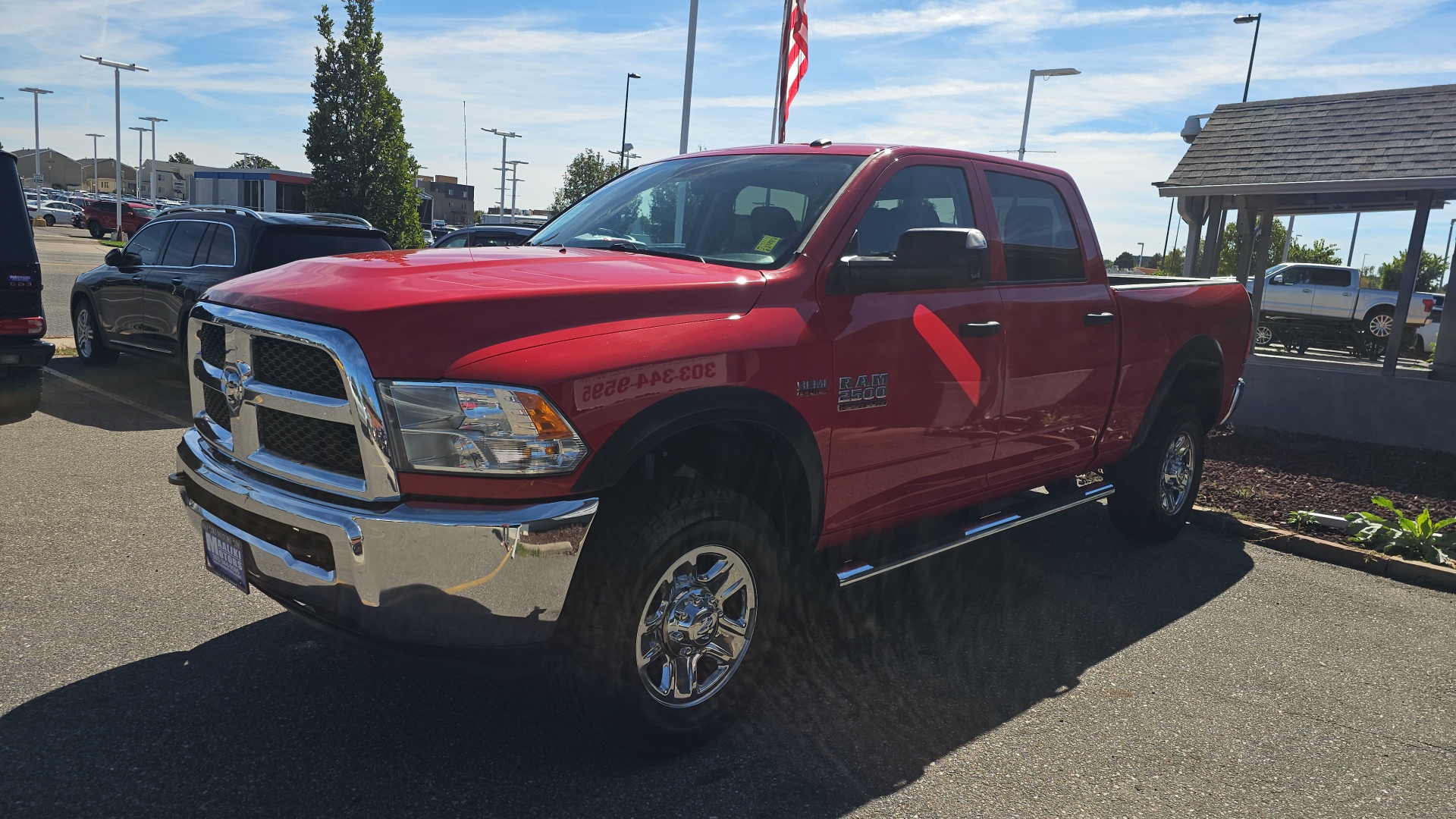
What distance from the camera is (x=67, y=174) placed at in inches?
6225

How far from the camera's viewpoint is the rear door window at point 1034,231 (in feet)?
14.5

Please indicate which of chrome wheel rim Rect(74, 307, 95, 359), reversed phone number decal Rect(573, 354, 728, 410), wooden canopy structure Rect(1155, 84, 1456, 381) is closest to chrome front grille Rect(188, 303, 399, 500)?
reversed phone number decal Rect(573, 354, 728, 410)

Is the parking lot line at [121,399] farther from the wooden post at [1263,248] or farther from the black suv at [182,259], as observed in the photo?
the wooden post at [1263,248]

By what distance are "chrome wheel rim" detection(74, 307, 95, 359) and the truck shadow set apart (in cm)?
Result: 813

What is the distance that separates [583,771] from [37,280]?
6.27m

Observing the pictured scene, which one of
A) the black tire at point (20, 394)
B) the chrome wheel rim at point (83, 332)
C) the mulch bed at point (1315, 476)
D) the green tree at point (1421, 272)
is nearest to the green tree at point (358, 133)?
the chrome wheel rim at point (83, 332)

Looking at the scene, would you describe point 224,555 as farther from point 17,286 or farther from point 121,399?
point 121,399

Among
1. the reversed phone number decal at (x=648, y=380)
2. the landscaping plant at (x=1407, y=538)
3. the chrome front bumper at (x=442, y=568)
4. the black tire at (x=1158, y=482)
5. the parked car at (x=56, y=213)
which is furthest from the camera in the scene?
the parked car at (x=56, y=213)

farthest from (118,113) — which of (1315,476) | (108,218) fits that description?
(1315,476)

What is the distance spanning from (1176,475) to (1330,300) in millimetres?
22044

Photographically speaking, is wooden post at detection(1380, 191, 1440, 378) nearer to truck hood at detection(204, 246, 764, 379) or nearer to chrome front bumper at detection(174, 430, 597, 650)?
truck hood at detection(204, 246, 764, 379)

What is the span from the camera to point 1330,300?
2430 cm

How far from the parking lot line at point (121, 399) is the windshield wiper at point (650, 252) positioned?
5276 mm

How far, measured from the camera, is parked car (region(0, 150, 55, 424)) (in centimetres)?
683
